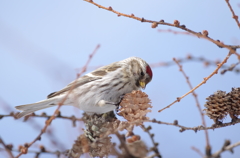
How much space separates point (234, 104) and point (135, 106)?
490mm

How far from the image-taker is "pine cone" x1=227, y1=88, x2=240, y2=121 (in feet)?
4.38

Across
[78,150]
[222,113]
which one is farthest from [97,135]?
[222,113]

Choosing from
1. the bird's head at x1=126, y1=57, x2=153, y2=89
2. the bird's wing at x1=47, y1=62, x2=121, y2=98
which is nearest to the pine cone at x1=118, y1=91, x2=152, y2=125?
the bird's head at x1=126, y1=57, x2=153, y2=89

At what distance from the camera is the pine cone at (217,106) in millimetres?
1346

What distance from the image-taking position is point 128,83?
7.16 ft

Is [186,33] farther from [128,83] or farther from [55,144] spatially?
[128,83]

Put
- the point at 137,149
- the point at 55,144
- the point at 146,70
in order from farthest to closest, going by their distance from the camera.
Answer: the point at 146,70
the point at 55,144
the point at 137,149

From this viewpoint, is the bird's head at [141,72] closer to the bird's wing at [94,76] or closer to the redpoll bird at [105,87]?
the redpoll bird at [105,87]

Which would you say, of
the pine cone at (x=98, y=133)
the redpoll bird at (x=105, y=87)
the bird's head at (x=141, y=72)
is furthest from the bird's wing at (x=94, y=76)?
the pine cone at (x=98, y=133)

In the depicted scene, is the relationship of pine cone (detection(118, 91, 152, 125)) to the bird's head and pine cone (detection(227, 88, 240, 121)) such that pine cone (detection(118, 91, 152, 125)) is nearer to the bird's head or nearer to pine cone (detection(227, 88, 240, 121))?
pine cone (detection(227, 88, 240, 121))

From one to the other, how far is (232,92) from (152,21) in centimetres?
54

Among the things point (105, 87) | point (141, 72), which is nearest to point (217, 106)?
point (141, 72)

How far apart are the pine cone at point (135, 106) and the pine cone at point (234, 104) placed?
40cm

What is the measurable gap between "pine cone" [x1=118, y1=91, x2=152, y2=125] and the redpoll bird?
0.41m
